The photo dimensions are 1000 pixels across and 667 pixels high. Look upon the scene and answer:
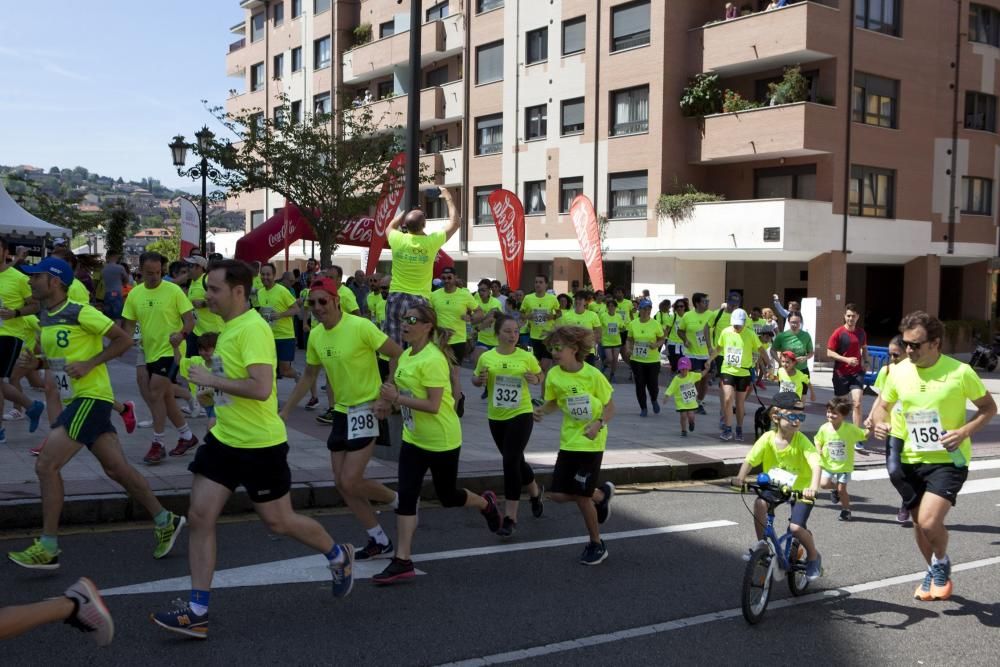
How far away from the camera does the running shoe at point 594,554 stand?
271 inches

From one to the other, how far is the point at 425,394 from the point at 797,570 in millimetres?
2621

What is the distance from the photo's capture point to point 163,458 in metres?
9.23

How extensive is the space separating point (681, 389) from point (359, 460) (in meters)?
7.12

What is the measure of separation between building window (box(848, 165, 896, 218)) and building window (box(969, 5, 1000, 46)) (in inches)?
250

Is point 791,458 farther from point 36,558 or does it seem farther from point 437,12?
point 437,12

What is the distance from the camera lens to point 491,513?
7.26 m

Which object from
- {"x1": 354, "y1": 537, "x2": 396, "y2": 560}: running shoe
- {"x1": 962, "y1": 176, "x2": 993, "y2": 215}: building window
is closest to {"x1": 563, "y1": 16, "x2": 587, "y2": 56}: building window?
{"x1": 962, "y1": 176, "x2": 993, "y2": 215}: building window

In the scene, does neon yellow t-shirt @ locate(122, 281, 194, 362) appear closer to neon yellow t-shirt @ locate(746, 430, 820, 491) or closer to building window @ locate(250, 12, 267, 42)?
neon yellow t-shirt @ locate(746, 430, 820, 491)

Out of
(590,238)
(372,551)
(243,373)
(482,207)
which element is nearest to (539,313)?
(590,238)

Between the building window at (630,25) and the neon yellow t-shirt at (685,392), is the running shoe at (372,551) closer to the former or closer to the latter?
the neon yellow t-shirt at (685,392)

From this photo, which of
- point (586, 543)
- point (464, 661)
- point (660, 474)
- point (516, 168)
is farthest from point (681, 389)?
point (516, 168)

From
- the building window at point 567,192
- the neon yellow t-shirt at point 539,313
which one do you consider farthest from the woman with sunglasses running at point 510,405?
the building window at point 567,192

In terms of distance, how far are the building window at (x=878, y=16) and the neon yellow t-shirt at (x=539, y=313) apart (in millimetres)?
16734

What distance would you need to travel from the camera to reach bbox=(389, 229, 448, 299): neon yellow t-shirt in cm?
911
